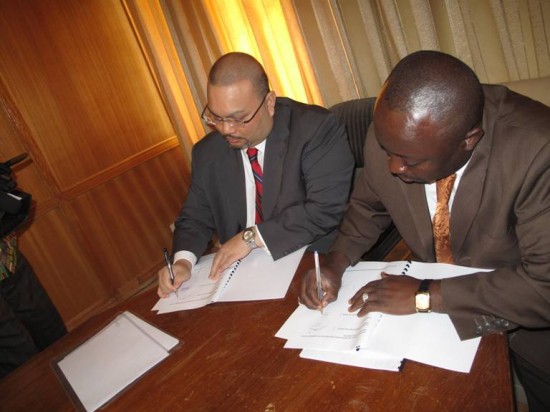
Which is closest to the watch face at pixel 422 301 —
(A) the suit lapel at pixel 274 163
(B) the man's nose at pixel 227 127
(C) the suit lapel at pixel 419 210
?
(C) the suit lapel at pixel 419 210

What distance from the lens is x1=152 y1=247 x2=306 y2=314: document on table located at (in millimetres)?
1341

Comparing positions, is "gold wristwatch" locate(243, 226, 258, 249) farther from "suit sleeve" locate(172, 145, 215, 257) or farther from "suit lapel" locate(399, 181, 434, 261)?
"suit lapel" locate(399, 181, 434, 261)

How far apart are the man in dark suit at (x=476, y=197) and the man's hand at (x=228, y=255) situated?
0.43 metres

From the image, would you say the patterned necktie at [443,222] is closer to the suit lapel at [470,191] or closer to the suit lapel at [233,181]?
the suit lapel at [470,191]

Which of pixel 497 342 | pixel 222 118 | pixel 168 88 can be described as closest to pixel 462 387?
pixel 497 342

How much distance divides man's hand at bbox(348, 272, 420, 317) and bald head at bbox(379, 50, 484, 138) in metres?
0.42

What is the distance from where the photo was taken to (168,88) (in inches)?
151

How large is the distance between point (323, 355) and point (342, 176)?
3.57ft

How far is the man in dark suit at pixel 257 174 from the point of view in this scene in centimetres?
168

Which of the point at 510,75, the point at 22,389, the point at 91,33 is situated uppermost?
the point at 91,33

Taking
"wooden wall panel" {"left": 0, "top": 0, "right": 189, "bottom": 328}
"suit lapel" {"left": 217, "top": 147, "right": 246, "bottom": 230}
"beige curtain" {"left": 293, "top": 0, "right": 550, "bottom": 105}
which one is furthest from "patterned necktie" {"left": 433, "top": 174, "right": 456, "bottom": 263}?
"wooden wall panel" {"left": 0, "top": 0, "right": 189, "bottom": 328}

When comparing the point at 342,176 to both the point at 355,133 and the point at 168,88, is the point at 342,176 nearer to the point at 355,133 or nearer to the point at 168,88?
the point at 355,133

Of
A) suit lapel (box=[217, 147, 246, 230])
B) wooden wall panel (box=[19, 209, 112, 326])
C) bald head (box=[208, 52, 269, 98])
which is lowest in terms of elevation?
wooden wall panel (box=[19, 209, 112, 326])

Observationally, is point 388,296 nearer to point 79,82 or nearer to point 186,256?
point 186,256
